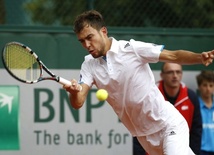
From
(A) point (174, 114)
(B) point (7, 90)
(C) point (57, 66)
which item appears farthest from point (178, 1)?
(A) point (174, 114)

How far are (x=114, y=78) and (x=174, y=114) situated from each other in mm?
653

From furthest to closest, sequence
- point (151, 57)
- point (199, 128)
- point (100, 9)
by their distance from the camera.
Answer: point (100, 9) → point (199, 128) → point (151, 57)

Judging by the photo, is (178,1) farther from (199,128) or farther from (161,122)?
(161,122)

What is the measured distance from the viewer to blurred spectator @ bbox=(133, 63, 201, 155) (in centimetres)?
826

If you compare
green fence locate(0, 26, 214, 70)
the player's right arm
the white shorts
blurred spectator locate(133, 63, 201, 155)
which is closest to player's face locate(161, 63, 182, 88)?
blurred spectator locate(133, 63, 201, 155)

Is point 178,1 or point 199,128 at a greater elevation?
point 178,1

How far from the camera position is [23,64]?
20.0 feet

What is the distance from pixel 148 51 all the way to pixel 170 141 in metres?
0.80

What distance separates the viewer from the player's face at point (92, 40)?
19.5 feet

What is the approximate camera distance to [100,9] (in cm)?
912

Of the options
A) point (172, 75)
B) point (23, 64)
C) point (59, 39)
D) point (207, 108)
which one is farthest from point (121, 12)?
point (23, 64)

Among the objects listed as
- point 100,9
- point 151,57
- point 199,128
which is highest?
point 100,9

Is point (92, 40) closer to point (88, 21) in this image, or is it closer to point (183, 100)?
point (88, 21)

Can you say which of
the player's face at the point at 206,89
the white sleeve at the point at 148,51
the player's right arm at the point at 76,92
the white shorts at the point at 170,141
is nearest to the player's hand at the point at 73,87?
the player's right arm at the point at 76,92
